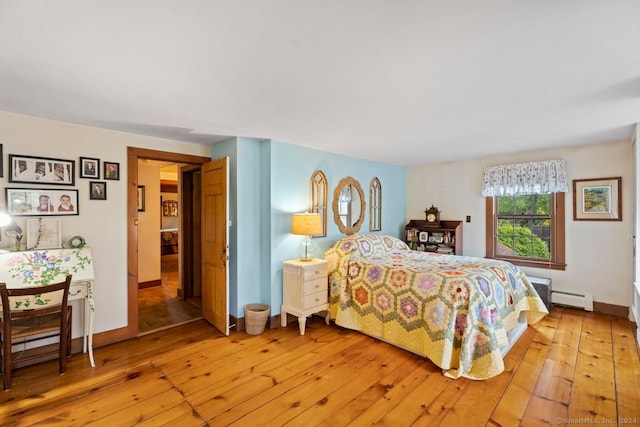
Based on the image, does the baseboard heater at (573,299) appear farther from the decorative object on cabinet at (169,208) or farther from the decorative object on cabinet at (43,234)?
the decorative object on cabinet at (169,208)

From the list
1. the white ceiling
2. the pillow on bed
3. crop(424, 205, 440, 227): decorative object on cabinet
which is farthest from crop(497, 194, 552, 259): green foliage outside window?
the pillow on bed

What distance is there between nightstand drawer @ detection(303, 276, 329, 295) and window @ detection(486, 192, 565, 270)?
2.88m

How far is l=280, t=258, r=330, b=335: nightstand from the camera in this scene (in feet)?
11.2

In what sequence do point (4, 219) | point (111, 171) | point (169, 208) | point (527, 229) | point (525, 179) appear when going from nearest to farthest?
point (4, 219), point (111, 171), point (525, 179), point (527, 229), point (169, 208)

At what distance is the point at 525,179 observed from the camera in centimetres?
438

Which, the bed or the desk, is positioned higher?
the desk

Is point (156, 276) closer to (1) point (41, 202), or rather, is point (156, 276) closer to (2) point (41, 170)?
(1) point (41, 202)

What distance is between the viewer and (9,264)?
2494 millimetres

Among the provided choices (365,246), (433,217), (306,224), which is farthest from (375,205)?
(306,224)

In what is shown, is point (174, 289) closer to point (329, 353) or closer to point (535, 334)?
point (329, 353)

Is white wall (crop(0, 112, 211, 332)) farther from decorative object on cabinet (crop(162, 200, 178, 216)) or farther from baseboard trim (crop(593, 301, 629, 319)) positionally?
decorative object on cabinet (crop(162, 200, 178, 216))

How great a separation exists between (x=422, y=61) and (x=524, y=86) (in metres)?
0.92

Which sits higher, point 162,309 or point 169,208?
point 169,208

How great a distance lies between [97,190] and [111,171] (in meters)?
0.24
